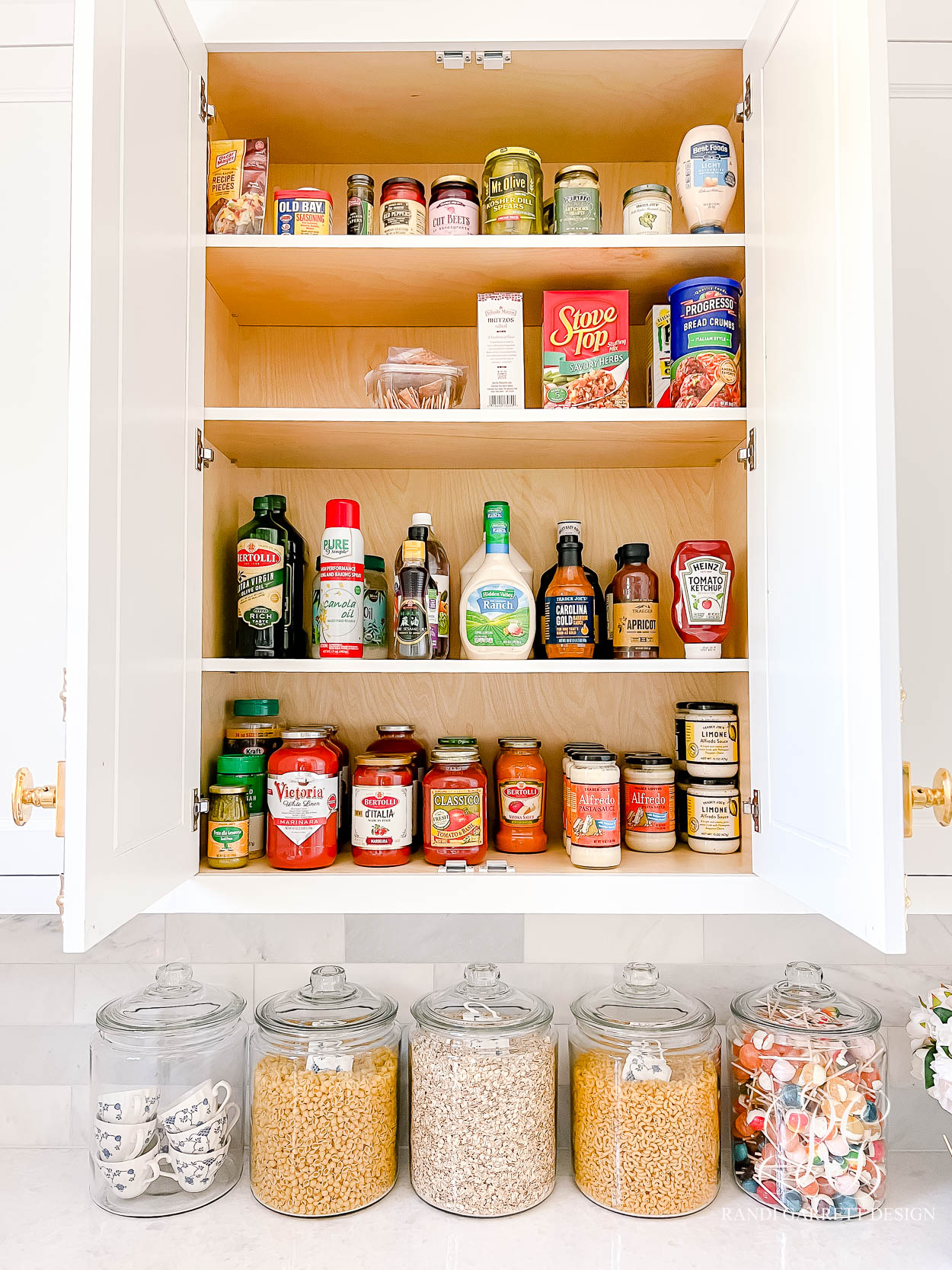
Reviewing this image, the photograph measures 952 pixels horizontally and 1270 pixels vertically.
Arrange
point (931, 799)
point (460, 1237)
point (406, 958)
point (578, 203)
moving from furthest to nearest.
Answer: point (406, 958) < point (578, 203) < point (460, 1237) < point (931, 799)

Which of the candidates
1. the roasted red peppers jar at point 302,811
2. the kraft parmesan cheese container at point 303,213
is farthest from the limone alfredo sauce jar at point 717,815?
the kraft parmesan cheese container at point 303,213

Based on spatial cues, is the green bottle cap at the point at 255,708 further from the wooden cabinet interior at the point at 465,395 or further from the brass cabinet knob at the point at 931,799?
the brass cabinet knob at the point at 931,799

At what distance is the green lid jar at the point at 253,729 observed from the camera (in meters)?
1.31

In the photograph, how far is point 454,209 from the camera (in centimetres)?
125

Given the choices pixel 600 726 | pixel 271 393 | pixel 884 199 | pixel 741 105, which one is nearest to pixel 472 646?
pixel 600 726

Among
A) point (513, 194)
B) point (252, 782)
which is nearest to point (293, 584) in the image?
point (252, 782)

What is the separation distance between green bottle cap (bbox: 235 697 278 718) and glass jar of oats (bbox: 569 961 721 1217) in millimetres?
632

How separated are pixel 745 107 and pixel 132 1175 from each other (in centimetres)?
166

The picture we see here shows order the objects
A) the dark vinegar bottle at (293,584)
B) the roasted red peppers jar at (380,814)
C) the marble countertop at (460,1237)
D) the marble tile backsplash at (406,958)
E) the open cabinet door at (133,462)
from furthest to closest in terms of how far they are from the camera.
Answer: the marble tile backsplash at (406,958)
the dark vinegar bottle at (293,584)
the roasted red peppers jar at (380,814)
the marble countertop at (460,1237)
the open cabinet door at (133,462)

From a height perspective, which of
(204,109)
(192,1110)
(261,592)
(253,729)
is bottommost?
(192,1110)

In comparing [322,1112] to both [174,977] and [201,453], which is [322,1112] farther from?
[201,453]

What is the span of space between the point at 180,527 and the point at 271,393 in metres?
0.45

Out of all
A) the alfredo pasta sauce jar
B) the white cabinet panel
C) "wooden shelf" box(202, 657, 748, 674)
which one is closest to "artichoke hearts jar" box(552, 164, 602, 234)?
the alfredo pasta sauce jar

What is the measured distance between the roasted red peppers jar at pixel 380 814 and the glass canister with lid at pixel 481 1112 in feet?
0.74
